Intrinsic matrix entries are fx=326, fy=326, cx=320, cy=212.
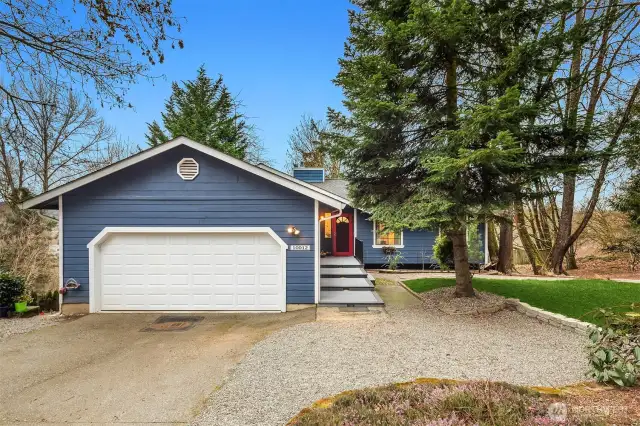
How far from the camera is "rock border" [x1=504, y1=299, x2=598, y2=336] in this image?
18.6 feet

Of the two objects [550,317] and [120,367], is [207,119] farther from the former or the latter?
[550,317]

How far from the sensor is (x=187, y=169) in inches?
299

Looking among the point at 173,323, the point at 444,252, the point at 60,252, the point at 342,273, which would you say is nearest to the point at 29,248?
the point at 60,252

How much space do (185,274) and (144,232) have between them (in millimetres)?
1356

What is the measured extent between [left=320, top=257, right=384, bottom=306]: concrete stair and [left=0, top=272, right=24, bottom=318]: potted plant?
6.91 metres

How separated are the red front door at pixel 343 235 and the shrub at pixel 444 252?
3538mm

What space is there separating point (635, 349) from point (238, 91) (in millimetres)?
25222

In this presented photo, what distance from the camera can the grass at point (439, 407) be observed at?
7.41 feet

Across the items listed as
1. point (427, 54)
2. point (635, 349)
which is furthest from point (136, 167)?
point (635, 349)

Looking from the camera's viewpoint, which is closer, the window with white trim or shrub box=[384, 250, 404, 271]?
shrub box=[384, 250, 404, 271]

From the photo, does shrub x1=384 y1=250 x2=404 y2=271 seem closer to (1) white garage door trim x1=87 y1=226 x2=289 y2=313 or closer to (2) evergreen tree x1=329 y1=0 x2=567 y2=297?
(2) evergreen tree x1=329 y1=0 x2=567 y2=297

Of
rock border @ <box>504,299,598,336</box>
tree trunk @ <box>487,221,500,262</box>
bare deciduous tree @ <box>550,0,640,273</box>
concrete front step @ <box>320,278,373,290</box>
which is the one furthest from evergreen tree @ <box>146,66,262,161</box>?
rock border @ <box>504,299,598,336</box>

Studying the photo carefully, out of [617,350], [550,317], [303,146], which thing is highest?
[303,146]

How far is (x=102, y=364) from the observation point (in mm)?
4691
